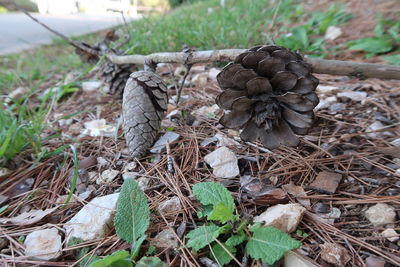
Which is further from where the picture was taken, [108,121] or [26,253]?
[108,121]

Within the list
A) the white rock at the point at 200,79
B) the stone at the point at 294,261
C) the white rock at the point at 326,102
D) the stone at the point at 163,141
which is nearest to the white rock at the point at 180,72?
the white rock at the point at 200,79

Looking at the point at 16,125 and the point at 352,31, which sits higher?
the point at 352,31

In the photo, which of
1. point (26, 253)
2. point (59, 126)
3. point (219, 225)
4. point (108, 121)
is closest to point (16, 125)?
point (59, 126)

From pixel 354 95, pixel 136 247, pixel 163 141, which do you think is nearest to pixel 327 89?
pixel 354 95

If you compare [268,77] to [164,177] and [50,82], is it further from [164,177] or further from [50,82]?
[50,82]

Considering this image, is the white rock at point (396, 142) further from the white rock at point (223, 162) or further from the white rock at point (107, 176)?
the white rock at point (107, 176)
